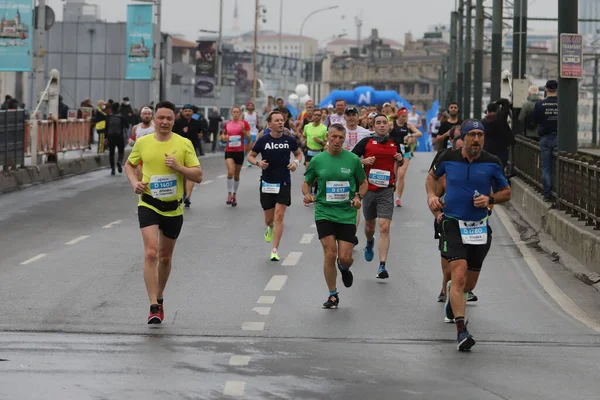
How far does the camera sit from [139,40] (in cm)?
5331

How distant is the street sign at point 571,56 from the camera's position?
20078mm

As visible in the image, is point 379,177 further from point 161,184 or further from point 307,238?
point 161,184

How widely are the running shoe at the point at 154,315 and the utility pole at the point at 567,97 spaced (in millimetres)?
10262

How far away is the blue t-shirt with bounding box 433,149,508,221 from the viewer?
11148mm

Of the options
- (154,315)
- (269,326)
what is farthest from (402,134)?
(154,315)

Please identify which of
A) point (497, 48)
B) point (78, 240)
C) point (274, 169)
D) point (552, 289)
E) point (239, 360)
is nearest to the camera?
point (239, 360)

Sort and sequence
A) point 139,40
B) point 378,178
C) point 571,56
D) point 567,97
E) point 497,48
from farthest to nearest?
point 139,40, point 497,48, point 567,97, point 571,56, point 378,178

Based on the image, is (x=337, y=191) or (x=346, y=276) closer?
(x=337, y=191)

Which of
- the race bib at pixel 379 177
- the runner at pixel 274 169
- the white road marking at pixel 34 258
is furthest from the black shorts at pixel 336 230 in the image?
the white road marking at pixel 34 258

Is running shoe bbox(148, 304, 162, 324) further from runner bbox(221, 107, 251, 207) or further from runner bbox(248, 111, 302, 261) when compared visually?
runner bbox(221, 107, 251, 207)

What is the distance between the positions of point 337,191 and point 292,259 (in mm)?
4091

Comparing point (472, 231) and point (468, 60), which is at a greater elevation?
point (468, 60)

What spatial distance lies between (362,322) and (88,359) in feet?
Result: 10.1

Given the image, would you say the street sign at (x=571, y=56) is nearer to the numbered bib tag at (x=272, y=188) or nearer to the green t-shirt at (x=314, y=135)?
the numbered bib tag at (x=272, y=188)
